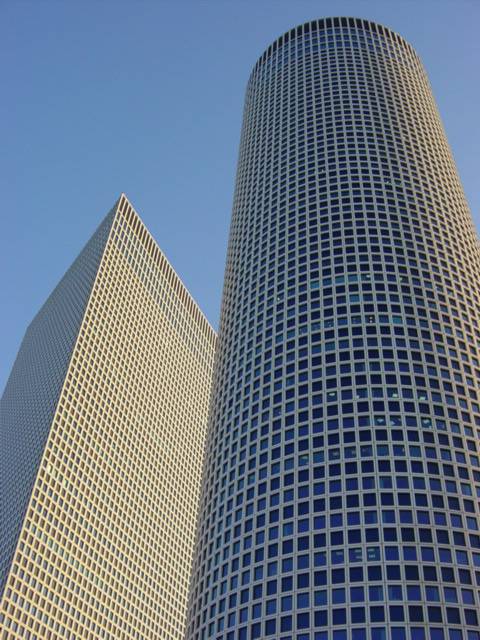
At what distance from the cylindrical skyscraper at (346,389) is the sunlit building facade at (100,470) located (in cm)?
4295

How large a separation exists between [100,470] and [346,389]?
7458 cm

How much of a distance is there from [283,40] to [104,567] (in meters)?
124

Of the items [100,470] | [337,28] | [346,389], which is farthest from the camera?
[337,28]

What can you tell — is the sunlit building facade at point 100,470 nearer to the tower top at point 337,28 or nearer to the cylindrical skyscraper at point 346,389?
the cylindrical skyscraper at point 346,389

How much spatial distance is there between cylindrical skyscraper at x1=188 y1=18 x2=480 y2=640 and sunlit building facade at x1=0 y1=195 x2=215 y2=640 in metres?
42.9

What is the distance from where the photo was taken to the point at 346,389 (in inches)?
3839

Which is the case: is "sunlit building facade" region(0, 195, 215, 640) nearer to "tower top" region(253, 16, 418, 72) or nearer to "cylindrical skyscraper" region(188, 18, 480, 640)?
"cylindrical skyscraper" region(188, 18, 480, 640)

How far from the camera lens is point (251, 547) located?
88.2 meters

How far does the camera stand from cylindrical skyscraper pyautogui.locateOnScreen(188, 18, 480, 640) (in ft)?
261

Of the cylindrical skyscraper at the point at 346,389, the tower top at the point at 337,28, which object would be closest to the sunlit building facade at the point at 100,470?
the cylindrical skyscraper at the point at 346,389

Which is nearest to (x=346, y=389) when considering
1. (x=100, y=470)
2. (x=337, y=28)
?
(x=100, y=470)

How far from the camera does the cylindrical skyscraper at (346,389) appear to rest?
79500 mm

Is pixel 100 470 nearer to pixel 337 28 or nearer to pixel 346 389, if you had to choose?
pixel 346 389

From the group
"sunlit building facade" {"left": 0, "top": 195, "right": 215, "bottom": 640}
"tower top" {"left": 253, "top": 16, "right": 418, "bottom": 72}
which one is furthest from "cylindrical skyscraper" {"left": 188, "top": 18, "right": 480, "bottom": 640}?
"sunlit building facade" {"left": 0, "top": 195, "right": 215, "bottom": 640}
